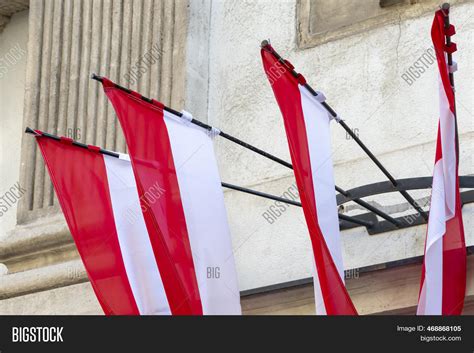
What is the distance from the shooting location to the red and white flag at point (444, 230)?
1220cm

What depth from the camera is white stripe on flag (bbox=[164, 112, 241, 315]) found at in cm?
1216

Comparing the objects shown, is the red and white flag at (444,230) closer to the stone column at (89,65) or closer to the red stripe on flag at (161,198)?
the red stripe on flag at (161,198)

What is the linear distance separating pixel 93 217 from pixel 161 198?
1.95 ft

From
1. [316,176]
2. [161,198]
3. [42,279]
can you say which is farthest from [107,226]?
[42,279]

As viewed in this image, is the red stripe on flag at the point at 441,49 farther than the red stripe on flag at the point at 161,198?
No

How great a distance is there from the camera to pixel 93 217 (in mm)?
12531

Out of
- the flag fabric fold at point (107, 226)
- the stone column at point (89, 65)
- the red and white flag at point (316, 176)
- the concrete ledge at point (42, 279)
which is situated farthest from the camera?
the stone column at point (89, 65)

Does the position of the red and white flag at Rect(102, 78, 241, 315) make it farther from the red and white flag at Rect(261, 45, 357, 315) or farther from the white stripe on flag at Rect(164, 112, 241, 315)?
the red and white flag at Rect(261, 45, 357, 315)

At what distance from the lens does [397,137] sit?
45.0 ft

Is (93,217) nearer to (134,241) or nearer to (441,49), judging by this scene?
(134,241)

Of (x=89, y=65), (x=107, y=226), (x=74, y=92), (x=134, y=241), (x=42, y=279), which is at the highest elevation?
(x=89, y=65)

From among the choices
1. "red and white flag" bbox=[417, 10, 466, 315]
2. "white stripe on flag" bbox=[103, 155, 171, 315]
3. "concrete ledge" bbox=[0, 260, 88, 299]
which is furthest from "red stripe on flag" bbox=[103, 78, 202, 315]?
"concrete ledge" bbox=[0, 260, 88, 299]

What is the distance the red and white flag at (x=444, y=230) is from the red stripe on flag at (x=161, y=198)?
5.23 ft

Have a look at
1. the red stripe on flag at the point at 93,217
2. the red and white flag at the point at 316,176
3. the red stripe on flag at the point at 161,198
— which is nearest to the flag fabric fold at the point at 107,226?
the red stripe on flag at the point at 93,217
